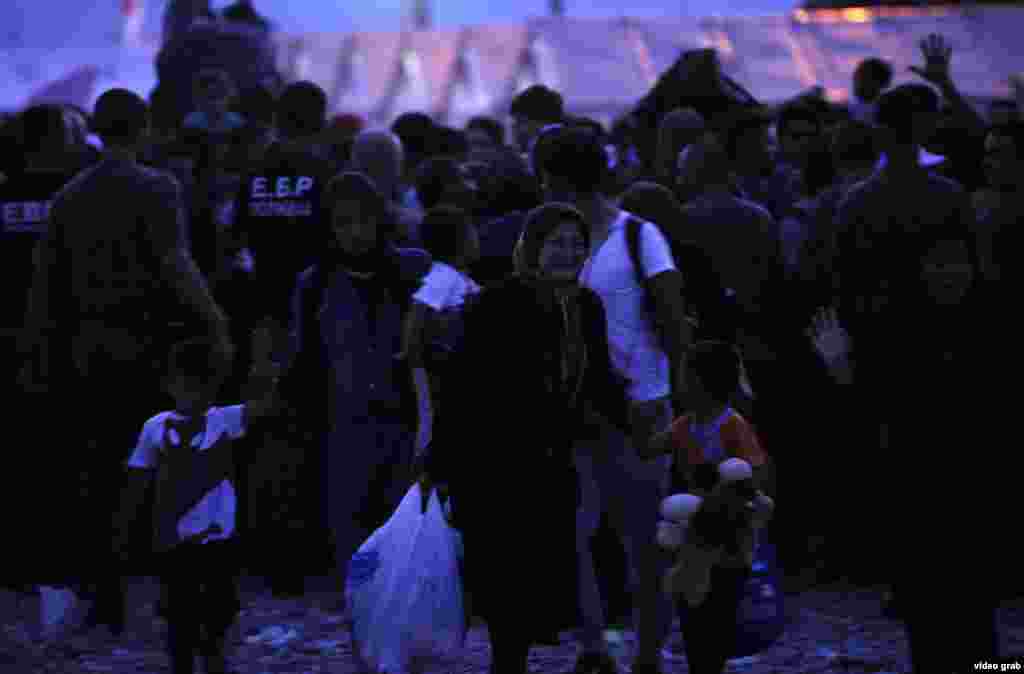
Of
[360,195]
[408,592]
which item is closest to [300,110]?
[360,195]

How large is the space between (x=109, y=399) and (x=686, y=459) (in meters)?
3.17

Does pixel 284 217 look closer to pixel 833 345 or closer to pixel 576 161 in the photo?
pixel 576 161

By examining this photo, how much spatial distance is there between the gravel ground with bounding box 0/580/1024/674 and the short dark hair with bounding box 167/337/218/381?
1293 millimetres

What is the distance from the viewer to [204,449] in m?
6.39

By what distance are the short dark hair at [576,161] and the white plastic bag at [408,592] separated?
4.79ft

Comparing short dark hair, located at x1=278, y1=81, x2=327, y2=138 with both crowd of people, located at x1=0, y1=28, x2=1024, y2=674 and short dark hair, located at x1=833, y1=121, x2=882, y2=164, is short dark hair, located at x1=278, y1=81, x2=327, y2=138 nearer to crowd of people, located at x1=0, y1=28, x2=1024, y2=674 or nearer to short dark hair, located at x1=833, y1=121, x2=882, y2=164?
crowd of people, located at x1=0, y1=28, x2=1024, y2=674

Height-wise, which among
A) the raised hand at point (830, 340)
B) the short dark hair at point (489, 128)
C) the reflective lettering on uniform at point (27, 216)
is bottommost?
the raised hand at point (830, 340)

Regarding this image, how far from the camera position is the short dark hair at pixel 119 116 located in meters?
7.80

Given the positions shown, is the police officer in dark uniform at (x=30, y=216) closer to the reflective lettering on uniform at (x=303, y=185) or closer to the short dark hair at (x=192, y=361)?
the reflective lettering on uniform at (x=303, y=185)

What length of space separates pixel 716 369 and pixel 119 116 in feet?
10.5

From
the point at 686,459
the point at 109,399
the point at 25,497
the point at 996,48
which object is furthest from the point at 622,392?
the point at 996,48

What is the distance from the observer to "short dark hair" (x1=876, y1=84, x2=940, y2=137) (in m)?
7.04

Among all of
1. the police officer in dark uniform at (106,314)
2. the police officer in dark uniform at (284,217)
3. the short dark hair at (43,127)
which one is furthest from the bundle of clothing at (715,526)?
the short dark hair at (43,127)

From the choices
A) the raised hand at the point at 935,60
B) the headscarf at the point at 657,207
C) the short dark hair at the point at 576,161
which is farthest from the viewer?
the raised hand at the point at 935,60
